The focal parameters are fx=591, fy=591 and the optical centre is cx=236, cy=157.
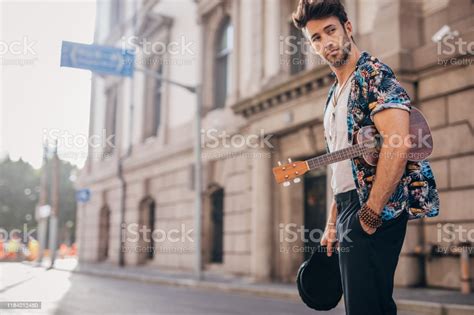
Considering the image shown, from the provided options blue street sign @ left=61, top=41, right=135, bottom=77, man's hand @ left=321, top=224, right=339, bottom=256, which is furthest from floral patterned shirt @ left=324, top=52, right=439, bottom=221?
blue street sign @ left=61, top=41, right=135, bottom=77

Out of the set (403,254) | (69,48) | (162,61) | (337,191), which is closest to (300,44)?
(69,48)

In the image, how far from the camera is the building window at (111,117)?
1004 inches

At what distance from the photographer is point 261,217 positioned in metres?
13.7

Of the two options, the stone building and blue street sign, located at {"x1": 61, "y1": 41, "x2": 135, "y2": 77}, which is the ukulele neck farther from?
blue street sign, located at {"x1": 61, "y1": 41, "x2": 135, "y2": 77}

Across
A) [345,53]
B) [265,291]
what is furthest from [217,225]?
[345,53]

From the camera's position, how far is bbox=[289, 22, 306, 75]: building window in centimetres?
1416

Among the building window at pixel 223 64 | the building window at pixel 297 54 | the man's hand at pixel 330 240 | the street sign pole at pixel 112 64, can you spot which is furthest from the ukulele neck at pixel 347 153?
the building window at pixel 223 64

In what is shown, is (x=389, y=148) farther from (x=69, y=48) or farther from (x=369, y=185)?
(x=69, y=48)

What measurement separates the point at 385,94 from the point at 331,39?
354 millimetres

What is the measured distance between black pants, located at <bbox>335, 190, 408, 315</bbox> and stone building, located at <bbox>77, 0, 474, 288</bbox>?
757 cm

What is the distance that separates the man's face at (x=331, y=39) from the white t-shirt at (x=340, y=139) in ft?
0.39

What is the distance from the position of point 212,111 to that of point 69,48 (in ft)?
16.5

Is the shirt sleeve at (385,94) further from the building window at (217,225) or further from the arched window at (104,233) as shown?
the arched window at (104,233)

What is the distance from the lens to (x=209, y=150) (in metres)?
16.8
